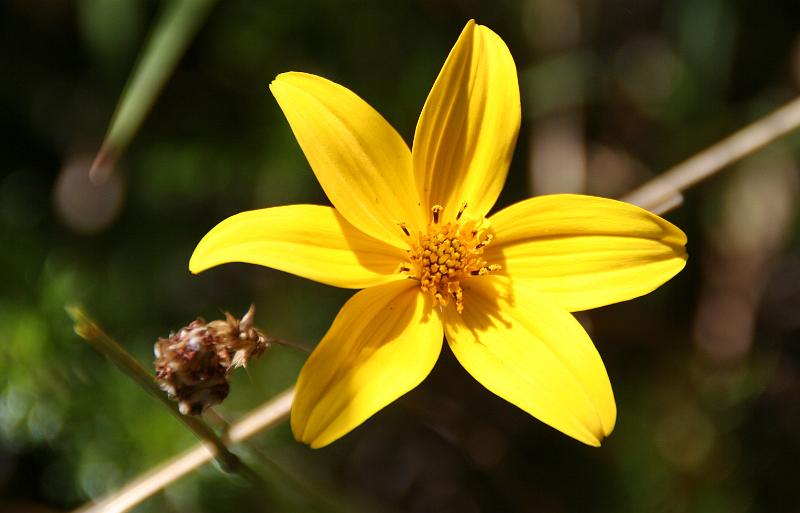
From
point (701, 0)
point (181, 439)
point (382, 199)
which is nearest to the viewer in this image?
point (382, 199)

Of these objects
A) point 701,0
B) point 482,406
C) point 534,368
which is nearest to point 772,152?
point 701,0

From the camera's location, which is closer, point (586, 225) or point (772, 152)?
point (586, 225)

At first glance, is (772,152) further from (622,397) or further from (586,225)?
(586,225)

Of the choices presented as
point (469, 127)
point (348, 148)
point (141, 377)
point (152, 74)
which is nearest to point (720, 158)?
point (469, 127)

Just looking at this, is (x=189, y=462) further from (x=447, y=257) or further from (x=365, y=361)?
(x=447, y=257)

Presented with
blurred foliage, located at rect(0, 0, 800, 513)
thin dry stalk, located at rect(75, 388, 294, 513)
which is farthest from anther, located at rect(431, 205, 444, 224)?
blurred foliage, located at rect(0, 0, 800, 513)

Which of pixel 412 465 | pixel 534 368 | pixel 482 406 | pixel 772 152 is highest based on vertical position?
pixel 534 368
